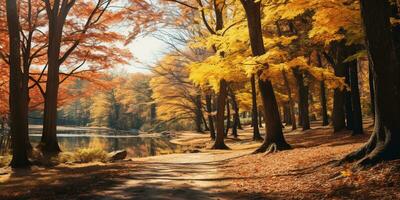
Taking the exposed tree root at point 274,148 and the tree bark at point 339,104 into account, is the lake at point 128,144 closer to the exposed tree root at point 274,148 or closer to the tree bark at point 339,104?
the tree bark at point 339,104

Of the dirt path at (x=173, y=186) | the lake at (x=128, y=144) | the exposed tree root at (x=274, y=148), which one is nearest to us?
the dirt path at (x=173, y=186)

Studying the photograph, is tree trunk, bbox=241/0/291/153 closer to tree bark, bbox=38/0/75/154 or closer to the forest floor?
the forest floor

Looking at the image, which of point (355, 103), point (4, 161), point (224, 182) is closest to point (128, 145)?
point (4, 161)

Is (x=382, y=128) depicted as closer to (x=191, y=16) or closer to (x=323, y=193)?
(x=323, y=193)

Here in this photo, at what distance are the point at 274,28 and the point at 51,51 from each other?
58.3 feet

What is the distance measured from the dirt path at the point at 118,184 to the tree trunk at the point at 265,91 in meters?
4.07

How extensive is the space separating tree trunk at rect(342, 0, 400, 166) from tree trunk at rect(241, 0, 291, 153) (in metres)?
8.22

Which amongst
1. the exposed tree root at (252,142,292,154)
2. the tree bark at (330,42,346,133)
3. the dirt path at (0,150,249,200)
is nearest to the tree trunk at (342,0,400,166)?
the dirt path at (0,150,249,200)

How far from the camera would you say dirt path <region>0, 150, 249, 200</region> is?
8.99m

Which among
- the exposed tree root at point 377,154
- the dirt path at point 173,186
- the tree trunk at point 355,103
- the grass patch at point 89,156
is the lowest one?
the dirt path at point 173,186

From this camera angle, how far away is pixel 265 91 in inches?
675

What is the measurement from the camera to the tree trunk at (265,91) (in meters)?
16.9

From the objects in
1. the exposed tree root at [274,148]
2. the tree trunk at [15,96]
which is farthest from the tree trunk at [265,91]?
the tree trunk at [15,96]

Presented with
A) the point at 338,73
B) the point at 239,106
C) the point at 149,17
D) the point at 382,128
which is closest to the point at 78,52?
the point at 149,17
